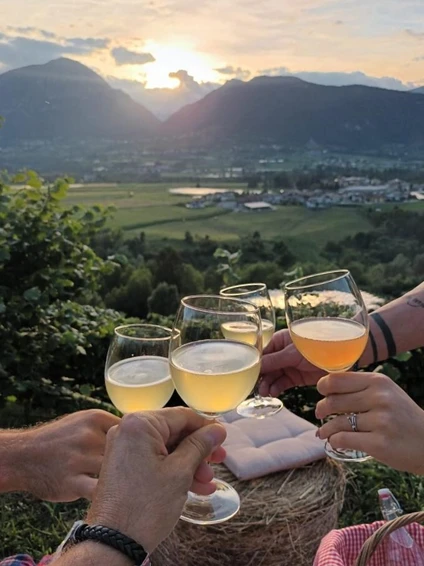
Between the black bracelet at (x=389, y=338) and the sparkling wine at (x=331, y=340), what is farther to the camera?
the black bracelet at (x=389, y=338)

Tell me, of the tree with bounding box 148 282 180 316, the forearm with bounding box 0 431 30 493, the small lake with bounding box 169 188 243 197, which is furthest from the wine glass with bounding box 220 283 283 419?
the small lake with bounding box 169 188 243 197

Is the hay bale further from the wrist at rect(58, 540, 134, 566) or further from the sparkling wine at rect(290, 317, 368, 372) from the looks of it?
the wrist at rect(58, 540, 134, 566)

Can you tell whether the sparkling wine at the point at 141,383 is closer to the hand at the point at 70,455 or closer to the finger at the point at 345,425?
the hand at the point at 70,455

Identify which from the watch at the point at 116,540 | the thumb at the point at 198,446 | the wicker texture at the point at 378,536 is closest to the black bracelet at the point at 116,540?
the watch at the point at 116,540

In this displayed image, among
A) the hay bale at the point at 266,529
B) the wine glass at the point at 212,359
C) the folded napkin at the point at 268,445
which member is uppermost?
the wine glass at the point at 212,359

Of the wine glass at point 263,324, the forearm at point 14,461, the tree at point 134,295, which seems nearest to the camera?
the forearm at point 14,461

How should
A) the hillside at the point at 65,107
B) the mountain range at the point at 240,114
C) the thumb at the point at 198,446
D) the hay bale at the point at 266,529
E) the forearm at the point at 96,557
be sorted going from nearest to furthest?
the forearm at the point at 96,557
the thumb at the point at 198,446
the hay bale at the point at 266,529
the hillside at the point at 65,107
the mountain range at the point at 240,114

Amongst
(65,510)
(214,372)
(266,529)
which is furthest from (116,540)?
(65,510)

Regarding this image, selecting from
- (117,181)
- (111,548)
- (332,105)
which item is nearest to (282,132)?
(332,105)
